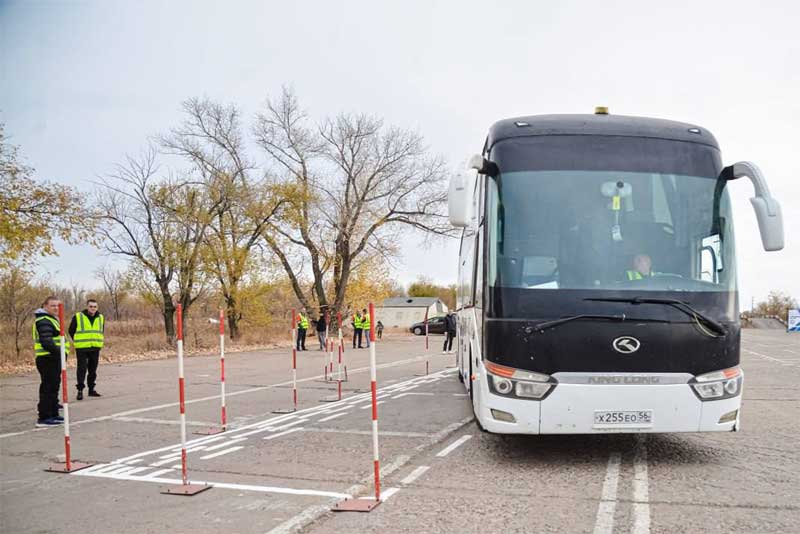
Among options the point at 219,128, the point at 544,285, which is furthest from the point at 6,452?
the point at 219,128

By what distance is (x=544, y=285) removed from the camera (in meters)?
6.80

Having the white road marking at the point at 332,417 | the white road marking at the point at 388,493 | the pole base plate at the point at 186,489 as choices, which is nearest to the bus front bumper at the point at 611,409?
the white road marking at the point at 388,493

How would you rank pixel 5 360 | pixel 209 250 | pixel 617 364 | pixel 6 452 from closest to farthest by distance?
pixel 617 364
pixel 6 452
pixel 5 360
pixel 209 250

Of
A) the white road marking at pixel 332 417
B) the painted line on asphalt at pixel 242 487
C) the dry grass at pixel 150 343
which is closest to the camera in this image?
the painted line on asphalt at pixel 242 487

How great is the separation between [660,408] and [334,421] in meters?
5.05

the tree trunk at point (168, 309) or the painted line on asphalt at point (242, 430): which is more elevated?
the tree trunk at point (168, 309)

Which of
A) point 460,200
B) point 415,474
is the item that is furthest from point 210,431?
point 460,200

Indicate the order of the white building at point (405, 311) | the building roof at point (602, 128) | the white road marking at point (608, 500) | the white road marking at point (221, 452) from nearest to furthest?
the white road marking at point (608, 500), the building roof at point (602, 128), the white road marking at point (221, 452), the white building at point (405, 311)

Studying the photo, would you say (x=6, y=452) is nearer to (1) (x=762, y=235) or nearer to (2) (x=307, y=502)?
(2) (x=307, y=502)

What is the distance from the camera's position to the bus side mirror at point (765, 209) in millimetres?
6961

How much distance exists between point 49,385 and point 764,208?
379 inches

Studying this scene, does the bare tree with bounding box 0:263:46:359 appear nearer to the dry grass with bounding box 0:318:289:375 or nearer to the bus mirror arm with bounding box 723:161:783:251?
the dry grass with bounding box 0:318:289:375

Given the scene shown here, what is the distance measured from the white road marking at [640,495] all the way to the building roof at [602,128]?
3.41 meters

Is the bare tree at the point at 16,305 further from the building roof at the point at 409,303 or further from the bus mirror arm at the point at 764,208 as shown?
the building roof at the point at 409,303
